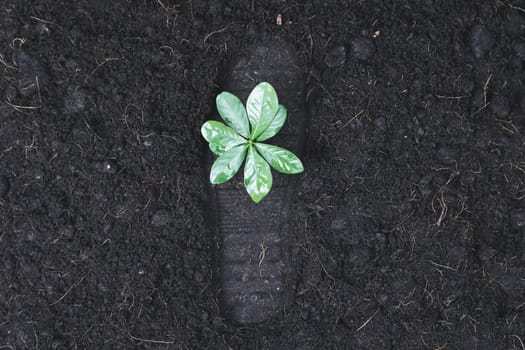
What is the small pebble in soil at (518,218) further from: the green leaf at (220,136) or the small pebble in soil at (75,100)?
the small pebble in soil at (75,100)

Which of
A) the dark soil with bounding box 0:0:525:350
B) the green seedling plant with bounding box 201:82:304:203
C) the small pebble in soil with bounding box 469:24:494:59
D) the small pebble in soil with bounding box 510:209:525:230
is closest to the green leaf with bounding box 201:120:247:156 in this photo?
the green seedling plant with bounding box 201:82:304:203

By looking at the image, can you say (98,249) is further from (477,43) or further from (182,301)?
(477,43)

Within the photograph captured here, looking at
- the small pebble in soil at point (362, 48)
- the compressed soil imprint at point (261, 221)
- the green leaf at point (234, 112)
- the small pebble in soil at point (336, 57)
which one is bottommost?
the compressed soil imprint at point (261, 221)

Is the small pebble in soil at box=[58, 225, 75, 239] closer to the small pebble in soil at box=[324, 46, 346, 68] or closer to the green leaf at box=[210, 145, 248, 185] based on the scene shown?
the green leaf at box=[210, 145, 248, 185]

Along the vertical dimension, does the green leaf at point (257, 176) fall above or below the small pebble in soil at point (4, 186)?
above

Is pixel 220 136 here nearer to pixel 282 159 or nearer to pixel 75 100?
pixel 282 159

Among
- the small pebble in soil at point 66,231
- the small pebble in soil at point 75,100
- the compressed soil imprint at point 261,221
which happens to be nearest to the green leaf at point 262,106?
the compressed soil imprint at point 261,221

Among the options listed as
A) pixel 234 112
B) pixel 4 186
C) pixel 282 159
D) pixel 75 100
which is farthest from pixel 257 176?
pixel 4 186

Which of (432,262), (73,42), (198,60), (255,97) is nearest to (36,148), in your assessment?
(73,42)
